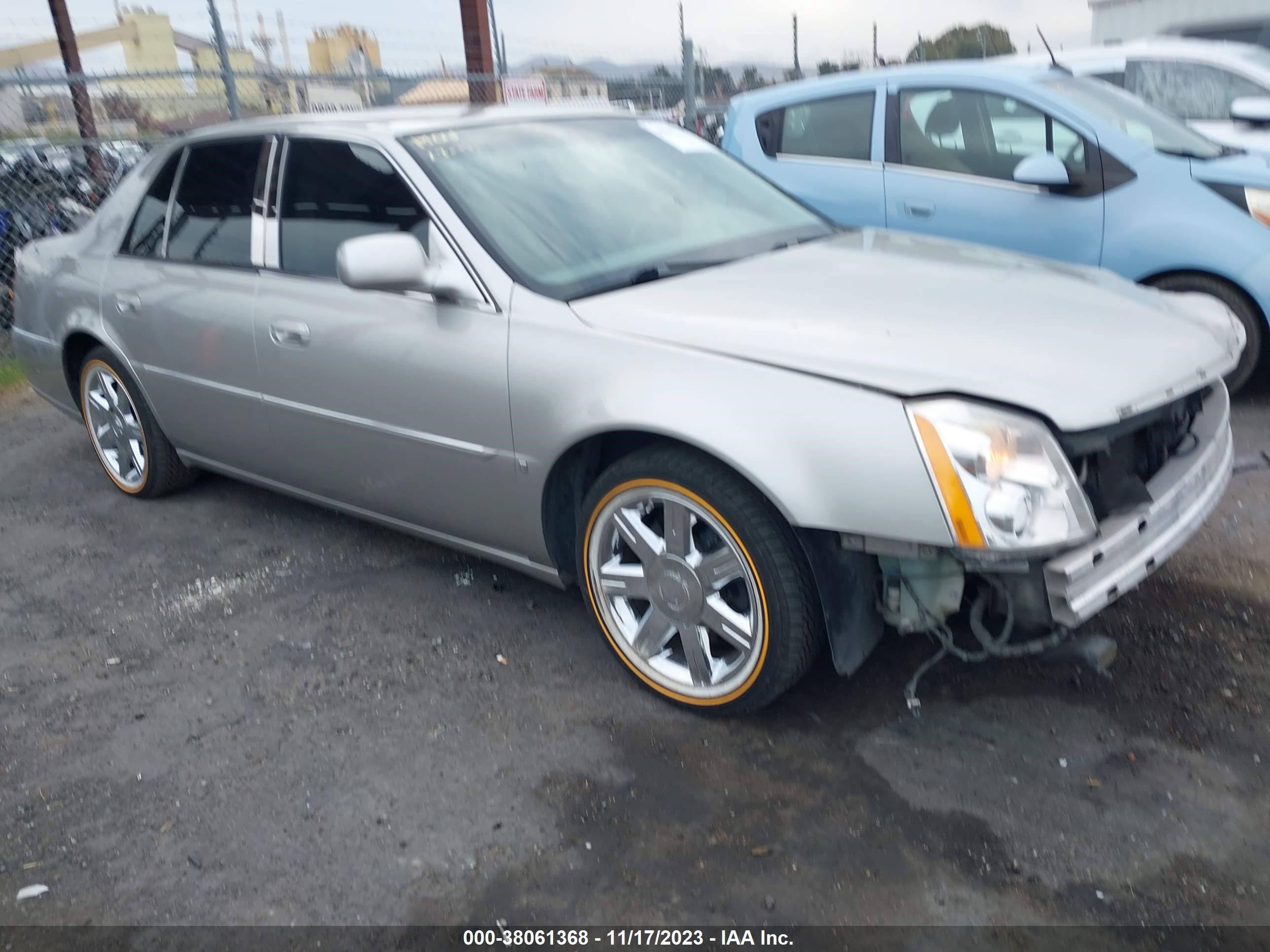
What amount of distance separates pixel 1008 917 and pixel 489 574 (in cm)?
231

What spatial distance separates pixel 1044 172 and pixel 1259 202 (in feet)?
3.27

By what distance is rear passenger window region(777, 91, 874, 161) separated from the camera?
6.26 m

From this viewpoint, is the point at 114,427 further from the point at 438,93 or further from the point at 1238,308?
the point at 438,93

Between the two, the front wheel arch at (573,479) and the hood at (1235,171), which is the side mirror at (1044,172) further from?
the front wheel arch at (573,479)

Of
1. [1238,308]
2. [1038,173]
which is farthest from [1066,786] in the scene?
[1038,173]

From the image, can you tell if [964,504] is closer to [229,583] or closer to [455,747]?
[455,747]

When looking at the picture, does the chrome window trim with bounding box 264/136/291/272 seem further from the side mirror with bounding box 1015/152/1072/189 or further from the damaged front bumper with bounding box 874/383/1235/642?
the side mirror with bounding box 1015/152/1072/189

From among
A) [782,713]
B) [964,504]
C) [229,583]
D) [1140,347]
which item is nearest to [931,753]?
[782,713]

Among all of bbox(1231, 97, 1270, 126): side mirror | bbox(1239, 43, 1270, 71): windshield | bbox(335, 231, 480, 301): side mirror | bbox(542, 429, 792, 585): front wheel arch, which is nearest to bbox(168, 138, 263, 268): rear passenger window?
bbox(335, 231, 480, 301): side mirror

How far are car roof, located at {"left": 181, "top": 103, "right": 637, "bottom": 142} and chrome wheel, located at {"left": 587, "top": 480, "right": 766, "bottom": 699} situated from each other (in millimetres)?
1535

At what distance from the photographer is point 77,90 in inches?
422

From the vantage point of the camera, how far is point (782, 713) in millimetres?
3047

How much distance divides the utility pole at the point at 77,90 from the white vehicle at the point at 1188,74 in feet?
23.5

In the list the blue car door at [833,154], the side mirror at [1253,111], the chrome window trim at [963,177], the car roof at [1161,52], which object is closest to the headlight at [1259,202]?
the chrome window trim at [963,177]
